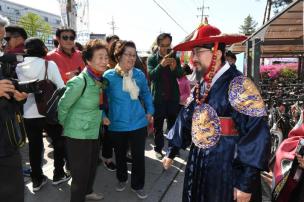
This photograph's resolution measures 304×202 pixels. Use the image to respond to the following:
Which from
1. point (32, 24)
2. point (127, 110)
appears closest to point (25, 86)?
point (127, 110)

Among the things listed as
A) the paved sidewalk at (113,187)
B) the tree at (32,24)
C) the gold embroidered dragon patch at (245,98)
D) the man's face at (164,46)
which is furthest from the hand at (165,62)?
the tree at (32,24)

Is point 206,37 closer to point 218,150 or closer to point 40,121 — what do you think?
point 218,150

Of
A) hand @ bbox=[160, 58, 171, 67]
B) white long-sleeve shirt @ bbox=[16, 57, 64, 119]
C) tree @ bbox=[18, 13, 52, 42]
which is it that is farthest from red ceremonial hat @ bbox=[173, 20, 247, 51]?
tree @ bbox=[18, 13, 52, 42]

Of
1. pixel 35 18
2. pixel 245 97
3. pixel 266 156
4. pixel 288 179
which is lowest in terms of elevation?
pixel 288 179

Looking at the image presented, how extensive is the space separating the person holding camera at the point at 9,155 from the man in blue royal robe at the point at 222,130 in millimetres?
1298

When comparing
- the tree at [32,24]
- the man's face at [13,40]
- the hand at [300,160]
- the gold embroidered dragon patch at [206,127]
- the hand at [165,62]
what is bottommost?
the hand at [300,160]

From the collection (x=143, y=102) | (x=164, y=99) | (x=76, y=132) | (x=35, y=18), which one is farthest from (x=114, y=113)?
(x=35, y=18)

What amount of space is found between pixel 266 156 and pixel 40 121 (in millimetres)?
2742

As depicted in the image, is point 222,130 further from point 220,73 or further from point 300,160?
point 300,160

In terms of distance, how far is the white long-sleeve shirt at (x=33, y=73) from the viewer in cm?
366

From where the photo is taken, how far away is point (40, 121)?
151 inches

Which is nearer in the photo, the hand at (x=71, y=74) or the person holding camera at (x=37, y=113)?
the person holding camera at (x=37, y=113)

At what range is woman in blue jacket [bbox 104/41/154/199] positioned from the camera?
12.3 ft

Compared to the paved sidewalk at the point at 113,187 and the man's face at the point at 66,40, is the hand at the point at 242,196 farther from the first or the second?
the man's face at the point at 66,40
